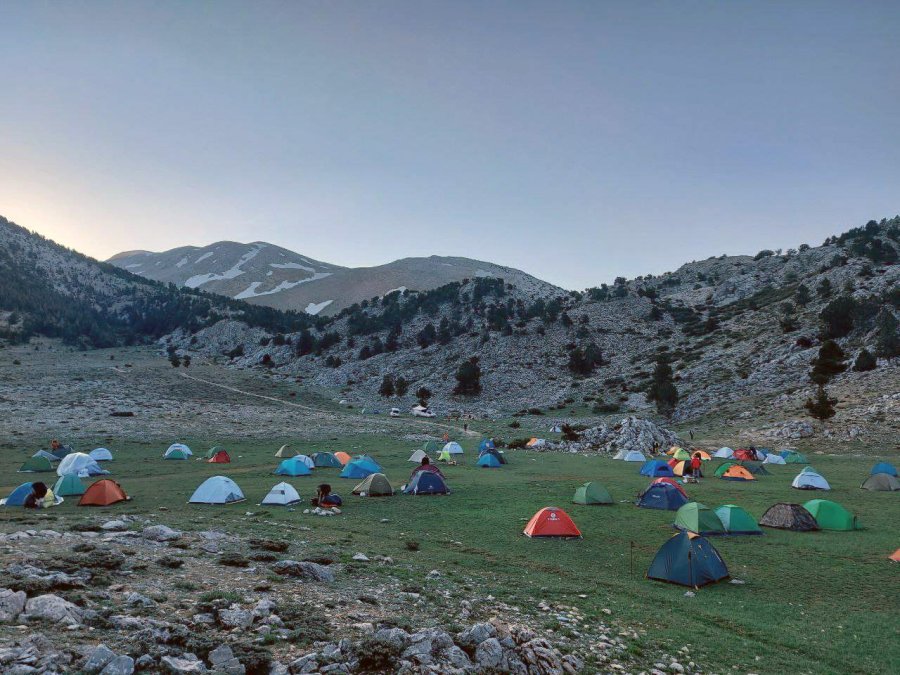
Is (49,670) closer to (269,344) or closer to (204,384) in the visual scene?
(204,384)

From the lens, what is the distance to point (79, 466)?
31.7 m

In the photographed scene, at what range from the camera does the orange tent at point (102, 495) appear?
23203 mm

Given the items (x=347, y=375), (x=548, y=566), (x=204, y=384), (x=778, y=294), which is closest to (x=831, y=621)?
(x=548, y=566)

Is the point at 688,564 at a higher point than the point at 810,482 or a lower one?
lower

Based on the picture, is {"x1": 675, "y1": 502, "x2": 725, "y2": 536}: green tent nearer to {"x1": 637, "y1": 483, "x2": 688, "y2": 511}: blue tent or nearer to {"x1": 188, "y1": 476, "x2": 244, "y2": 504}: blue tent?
{"x1": 637, "y1": 483, "x2": 688, "y2": 511}: blue tent

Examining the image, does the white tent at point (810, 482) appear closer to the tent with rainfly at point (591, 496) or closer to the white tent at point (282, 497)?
the tent with rainfly at point (591, 496)

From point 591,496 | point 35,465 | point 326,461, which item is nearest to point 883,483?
point 591,496

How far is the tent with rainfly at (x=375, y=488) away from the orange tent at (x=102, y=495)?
10.5m

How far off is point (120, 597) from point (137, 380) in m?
85.5

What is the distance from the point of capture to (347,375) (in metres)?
109

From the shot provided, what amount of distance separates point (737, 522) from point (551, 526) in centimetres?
697

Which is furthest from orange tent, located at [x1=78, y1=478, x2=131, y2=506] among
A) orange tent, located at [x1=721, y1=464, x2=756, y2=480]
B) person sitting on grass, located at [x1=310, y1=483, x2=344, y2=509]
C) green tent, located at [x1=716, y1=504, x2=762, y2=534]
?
orange tent, located at [x1=721, y1=464, x2=756, y2=480]

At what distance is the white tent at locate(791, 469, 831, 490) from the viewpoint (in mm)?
30141

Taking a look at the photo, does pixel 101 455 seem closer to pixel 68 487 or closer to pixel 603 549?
pixel 68 487
